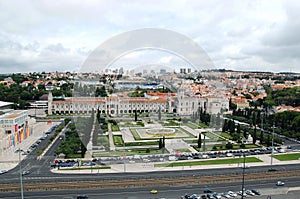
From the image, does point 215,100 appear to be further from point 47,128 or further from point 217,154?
point 47,128

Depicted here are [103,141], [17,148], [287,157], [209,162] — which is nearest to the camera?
[209,162]

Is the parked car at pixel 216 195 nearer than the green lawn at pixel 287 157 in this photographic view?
Yes

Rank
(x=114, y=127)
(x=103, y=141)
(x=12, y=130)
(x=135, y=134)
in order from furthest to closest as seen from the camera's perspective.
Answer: (x=114, y=127), (x=135, y=134), (x=103, y=141), (x=12, y=130)

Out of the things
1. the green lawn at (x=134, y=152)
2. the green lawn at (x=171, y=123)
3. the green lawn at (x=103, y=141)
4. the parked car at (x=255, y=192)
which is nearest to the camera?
the parked car at (x=255, y=192)

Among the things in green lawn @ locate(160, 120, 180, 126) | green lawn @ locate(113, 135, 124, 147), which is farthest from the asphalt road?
green lawn @ locate(160, 120, 180, 126)

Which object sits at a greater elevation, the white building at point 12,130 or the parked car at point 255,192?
the white building at point 12,130

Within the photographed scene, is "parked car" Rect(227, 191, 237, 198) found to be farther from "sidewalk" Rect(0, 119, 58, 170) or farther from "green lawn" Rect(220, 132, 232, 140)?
"sidewalk" Rect(0, 119, 58, 170)

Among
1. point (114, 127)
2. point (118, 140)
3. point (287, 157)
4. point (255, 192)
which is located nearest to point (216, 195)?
point (255, 192)

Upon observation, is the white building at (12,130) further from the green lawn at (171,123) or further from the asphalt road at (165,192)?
the green lawn at (171,123)

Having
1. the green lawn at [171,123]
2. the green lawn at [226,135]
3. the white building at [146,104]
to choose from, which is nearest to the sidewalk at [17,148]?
the white building at [146,104]

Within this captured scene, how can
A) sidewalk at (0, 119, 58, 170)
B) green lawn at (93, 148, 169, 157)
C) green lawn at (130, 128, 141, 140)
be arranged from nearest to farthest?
1. sidewalk at (0, 119, 58, 170)
2. green lawn at (93, 148, 169, 157)
3. green lawn at (130, 128, 141, 140)

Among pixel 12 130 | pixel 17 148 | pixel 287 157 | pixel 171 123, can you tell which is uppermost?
pixel 12 130

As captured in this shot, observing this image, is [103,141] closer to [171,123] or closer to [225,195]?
[171,123]

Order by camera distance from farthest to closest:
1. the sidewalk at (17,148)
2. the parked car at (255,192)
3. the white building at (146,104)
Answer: the white building at (146,104) < the sidewalk at (17,148) < the parked car at (255,192)
